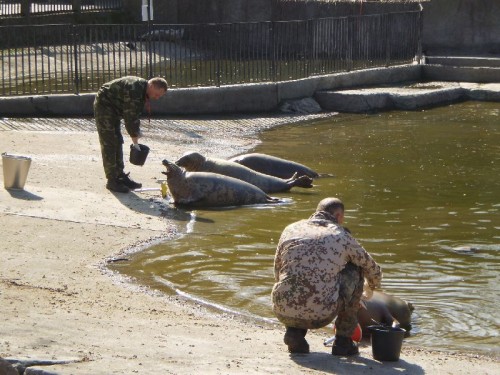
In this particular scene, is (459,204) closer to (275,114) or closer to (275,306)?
(275,306)

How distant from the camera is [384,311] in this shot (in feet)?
28.5

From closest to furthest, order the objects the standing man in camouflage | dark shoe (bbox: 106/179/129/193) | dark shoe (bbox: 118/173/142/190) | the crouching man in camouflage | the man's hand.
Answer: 1. the crouching man in camouflage
2. the man's hand
3. the standing man in camouflage
4. dark shoe (bbox: 106/179/129/193)
5. dark shoe (bbox: 118/173/142/190)

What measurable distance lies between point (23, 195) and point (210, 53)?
9644 mm

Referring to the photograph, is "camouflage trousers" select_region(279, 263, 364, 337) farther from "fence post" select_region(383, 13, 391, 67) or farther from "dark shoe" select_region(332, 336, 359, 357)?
"fence post" select_region(383, 13, 391, 67)

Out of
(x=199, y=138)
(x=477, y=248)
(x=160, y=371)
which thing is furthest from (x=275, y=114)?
(x=160, y=371)

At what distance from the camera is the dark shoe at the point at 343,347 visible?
25.4 ft

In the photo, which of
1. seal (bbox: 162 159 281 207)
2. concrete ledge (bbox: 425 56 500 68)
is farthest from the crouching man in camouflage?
concrete ledge (bbox: 425 56 500 68)

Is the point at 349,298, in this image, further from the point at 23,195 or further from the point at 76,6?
the point at 76,6

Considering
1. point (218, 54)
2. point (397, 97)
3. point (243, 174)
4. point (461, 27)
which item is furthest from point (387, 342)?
point (461, 27)

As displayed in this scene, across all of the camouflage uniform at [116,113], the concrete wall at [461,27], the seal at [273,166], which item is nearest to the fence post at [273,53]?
the seal at [273,166]

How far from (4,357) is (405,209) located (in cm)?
737

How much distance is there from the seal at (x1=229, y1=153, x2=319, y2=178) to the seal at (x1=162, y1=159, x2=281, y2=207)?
1.39 metres

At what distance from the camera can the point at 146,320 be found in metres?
8.55

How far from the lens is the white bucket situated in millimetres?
12641
